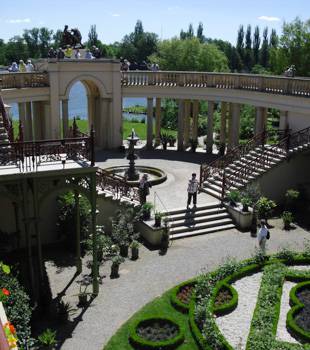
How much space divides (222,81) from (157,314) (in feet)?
64.5

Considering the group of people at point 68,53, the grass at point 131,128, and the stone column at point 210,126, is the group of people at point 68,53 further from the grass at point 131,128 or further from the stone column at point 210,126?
the grass at point 131,128

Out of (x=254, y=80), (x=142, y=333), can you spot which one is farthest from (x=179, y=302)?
(x=254, y=80)

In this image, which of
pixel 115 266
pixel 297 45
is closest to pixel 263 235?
pixel 115 266

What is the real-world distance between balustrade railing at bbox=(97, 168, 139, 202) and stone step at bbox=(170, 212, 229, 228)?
2126 mm

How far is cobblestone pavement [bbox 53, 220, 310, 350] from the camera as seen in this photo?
1405 centimetres

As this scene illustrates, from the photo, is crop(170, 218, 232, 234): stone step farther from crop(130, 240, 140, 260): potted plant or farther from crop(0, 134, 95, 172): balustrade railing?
crop(0, 134, 95, 172): balustrade railing

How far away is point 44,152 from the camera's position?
50.0 ft

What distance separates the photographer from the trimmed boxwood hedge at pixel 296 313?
43.1 feet

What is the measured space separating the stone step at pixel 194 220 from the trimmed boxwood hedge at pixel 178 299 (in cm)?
515

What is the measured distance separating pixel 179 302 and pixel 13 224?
8.11 metres

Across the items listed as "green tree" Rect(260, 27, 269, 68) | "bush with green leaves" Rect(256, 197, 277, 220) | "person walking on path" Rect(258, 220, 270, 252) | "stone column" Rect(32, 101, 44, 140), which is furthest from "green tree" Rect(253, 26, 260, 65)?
"person walking on path" Rect(258, 220, 270, 252)

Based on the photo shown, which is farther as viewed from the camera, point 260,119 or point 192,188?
point 260,119

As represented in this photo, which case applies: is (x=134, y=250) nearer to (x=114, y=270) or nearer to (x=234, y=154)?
(x=114, y=270)

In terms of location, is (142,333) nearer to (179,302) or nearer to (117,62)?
(179,302)
